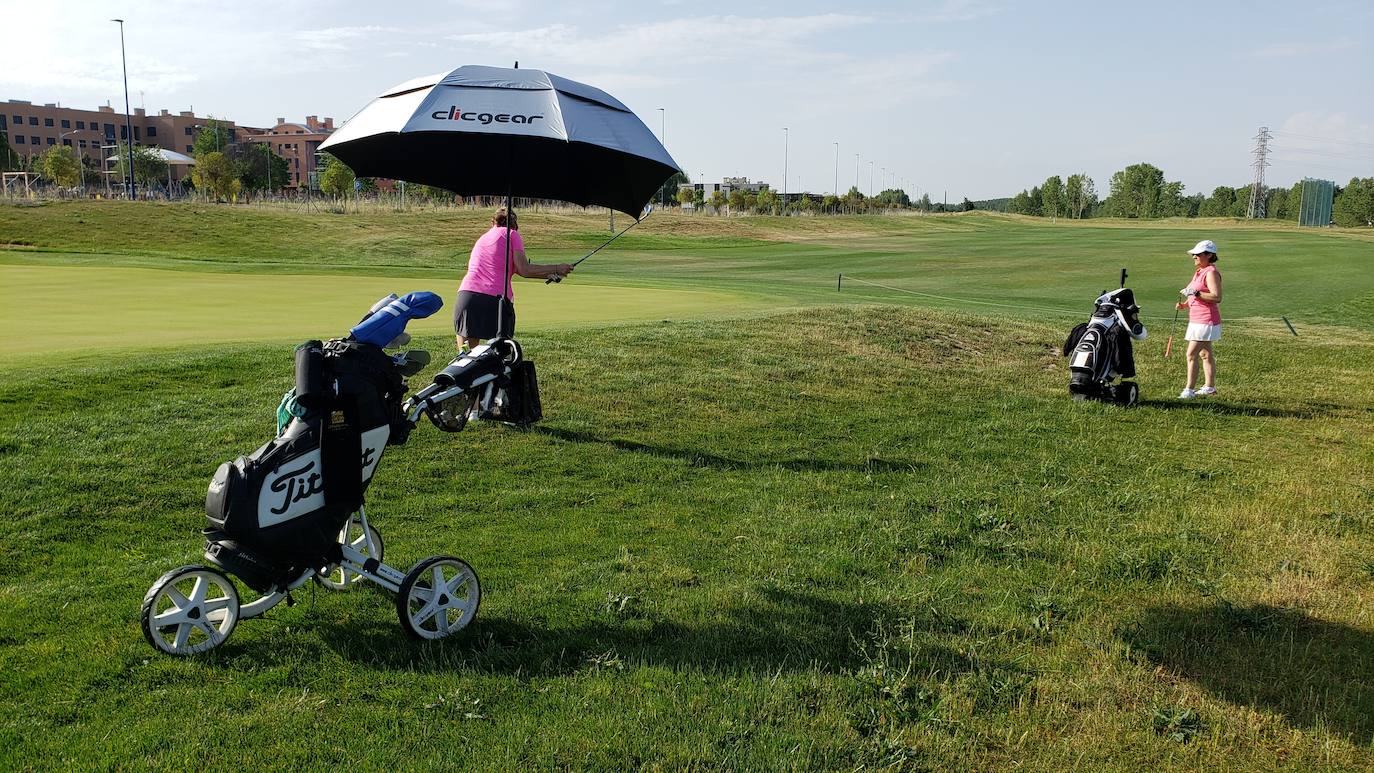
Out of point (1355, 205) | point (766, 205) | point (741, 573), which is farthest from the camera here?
point (1355, 205)

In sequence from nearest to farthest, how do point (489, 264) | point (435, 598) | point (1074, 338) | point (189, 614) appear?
point (189, 614), point (435, 598), point (489, 264), point (1074, 338)

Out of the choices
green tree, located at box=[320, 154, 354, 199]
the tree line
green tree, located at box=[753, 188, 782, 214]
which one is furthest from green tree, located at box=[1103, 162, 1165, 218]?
green tree, located at box=[320, 154, 354, 199]

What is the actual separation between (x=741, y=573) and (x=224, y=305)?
47.9 feet

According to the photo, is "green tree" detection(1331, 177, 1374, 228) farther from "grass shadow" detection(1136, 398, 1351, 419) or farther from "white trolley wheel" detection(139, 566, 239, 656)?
"white trolley wheel" detection(139, 566, 239, 656)

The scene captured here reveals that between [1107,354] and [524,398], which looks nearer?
[524,398]

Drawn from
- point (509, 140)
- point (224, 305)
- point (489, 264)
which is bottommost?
point (224, 305)

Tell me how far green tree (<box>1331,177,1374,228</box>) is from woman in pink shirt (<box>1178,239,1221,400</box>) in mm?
119067

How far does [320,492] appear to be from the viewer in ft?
15.0

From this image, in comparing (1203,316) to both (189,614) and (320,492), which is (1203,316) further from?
(189,614)

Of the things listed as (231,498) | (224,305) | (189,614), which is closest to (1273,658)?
(231,498)

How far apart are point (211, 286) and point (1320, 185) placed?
126 meters

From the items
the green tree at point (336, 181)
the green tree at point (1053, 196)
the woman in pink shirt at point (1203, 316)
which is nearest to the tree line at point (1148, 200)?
the green tree at point (1053, 196)

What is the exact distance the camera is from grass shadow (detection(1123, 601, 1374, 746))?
15.1 feet

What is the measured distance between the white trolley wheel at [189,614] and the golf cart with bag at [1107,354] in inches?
411
